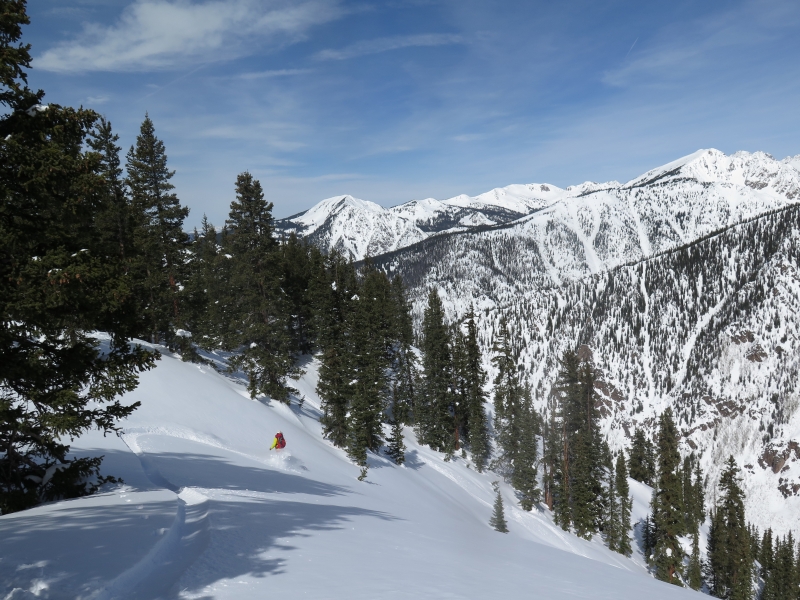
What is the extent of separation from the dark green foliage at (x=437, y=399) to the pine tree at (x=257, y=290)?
18.5 meters

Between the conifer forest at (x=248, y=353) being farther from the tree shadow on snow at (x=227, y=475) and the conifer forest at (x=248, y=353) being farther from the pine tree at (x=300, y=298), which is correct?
the tree shadow on snow at (x=227, y=475)

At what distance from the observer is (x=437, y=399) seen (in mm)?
47844

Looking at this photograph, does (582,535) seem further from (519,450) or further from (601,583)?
(601,583)

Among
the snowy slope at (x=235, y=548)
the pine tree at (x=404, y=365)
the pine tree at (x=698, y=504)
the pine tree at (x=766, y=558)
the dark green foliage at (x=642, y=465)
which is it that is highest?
the pine tree at (x=404, y=365)

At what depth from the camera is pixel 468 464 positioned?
156 ft

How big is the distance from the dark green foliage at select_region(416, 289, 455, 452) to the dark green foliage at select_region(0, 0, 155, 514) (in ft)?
125

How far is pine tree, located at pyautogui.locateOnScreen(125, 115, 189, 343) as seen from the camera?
1155 inches

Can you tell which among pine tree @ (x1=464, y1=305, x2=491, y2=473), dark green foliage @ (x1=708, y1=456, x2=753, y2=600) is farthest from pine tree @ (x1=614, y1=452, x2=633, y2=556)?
pine tree @ (x1=464, y1=305, x2=491, y2=473)

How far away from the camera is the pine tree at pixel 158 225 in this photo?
29344 mm

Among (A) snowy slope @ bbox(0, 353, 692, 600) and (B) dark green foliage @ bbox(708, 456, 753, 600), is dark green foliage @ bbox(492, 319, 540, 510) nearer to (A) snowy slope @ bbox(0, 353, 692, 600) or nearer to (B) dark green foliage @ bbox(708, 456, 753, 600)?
(B) dark green foliage @ bbox(708, 456, 753, 600)

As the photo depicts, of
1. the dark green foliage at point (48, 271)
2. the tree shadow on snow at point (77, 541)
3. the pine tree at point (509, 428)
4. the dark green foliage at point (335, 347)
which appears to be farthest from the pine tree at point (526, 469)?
the dark green foliage at point (48, 271)

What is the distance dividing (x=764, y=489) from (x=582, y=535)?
484ft

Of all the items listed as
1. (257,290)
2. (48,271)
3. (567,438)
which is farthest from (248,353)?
(567,438)

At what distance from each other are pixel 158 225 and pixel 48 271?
25.6 metres
